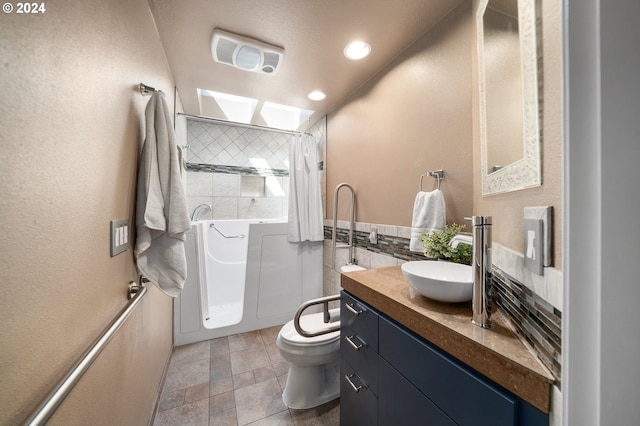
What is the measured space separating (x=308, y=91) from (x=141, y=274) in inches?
75.5

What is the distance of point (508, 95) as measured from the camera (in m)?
0.78

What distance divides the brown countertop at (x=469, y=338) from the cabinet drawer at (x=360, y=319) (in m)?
0.05

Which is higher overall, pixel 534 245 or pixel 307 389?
pixel 534 245

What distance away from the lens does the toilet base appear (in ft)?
4.91

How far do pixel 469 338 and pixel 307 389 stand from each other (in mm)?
1302

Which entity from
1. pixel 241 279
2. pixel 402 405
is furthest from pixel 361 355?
pixel 241 279

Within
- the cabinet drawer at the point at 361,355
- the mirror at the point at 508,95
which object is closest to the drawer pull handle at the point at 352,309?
the cabinet drawer at the point at 361,355

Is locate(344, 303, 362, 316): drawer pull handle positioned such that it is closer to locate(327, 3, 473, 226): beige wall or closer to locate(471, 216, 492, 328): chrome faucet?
locate(471, 216, 492, 328): chrome faucet

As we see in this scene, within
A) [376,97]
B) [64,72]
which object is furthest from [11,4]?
[376,97]

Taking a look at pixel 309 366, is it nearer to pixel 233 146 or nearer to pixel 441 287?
pixel 441 287

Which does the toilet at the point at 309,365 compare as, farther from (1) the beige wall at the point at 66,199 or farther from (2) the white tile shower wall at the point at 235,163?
(2) the white tile shower wall at the point at 235,163

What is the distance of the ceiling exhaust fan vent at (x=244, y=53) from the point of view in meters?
1.49

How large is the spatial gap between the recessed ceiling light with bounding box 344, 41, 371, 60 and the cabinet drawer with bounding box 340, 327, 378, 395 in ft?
5.80

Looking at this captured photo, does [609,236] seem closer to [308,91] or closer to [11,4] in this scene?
[11,4]
